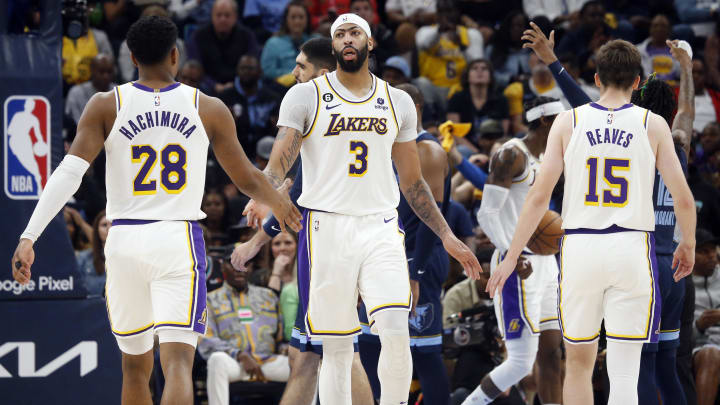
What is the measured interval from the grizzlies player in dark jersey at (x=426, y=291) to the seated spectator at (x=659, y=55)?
23.2 feet

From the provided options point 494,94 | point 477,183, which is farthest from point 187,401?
point 494,94

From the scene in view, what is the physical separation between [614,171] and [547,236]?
185 centimetres

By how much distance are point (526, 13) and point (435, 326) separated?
8.58m

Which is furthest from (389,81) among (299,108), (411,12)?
(299,108)

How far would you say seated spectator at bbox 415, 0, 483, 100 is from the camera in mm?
13625

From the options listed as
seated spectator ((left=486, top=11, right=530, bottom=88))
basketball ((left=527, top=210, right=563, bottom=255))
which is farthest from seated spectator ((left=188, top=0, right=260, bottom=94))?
basketball ((left=527, top=210, right=563, bottom=255))

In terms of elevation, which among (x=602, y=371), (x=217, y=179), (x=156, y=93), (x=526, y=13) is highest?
(x=526, y=13)

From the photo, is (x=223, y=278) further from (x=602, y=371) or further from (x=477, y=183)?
(x=602, y=371)

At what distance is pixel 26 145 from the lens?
7.70m

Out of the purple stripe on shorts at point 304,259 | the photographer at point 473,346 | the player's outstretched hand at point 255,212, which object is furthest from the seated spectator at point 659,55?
the player's outstretched hand at point 255,212

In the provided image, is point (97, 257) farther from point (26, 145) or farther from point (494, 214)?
point (494, 214)

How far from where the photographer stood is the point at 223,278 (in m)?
9.66

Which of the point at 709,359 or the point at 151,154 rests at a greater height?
the point at 151,154

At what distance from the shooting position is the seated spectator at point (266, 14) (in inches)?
550
